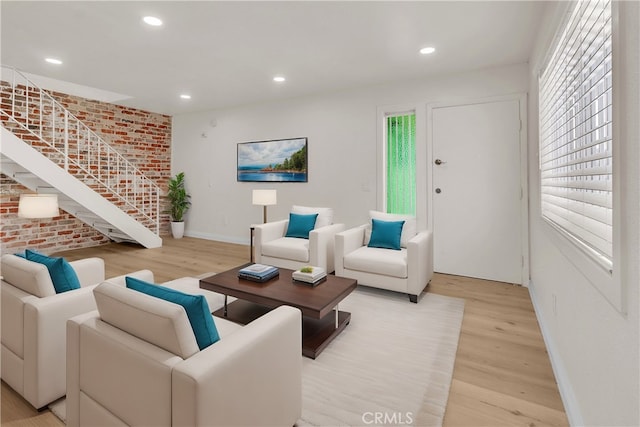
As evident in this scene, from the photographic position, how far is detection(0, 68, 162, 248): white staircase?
13.7 feet

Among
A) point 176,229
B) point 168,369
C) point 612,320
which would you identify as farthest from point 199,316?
point 176,229

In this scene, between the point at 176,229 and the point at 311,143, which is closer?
the point at 311,143

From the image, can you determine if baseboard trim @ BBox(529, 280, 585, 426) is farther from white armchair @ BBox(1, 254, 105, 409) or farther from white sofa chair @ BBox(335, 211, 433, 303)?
white armchair @ BBox(1, 254, 105, 409)

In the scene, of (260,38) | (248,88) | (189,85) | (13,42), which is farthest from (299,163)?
(13,42)

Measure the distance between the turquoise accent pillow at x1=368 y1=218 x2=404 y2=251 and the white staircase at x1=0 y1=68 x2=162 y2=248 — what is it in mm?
4006

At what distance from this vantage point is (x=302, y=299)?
89.0 inches

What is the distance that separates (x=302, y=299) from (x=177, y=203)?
513cm

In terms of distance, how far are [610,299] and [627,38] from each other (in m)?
0.81

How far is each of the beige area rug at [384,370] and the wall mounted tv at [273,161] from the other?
2.85 metres

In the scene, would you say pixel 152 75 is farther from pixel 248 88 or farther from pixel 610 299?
pixel 610 299

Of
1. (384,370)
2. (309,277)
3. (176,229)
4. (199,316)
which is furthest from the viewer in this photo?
(176,229)

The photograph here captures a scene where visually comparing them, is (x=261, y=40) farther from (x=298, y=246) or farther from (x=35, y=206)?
(x=35, y=206)

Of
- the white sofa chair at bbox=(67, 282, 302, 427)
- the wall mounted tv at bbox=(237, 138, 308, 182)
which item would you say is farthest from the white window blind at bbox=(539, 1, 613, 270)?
the wall mounted tv at bbox=(237, 138, 308, 182)

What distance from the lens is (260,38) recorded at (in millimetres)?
3178
